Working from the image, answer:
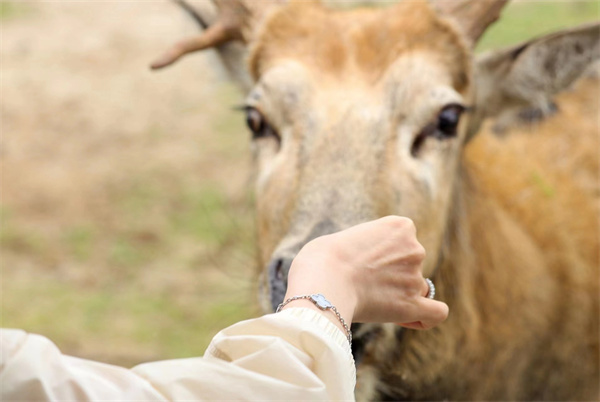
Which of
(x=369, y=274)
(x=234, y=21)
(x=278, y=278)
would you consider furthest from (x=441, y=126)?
(x=369, y=274)

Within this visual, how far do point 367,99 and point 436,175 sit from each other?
490 millimetres

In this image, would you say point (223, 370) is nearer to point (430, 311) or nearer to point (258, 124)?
point (430, 311)

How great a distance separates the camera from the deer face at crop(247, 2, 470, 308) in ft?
10.8

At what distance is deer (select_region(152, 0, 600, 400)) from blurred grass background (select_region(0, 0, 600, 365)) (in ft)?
2.99

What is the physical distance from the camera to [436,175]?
11.8 feet

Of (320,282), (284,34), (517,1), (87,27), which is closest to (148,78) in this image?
(87,27)

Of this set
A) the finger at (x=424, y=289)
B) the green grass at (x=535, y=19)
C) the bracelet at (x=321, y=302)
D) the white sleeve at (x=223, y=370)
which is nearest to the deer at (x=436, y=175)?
the finger at (x=424, y=289)

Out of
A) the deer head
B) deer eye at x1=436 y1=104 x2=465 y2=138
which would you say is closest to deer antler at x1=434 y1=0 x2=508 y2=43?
the deer head

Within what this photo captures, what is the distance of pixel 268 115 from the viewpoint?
3727mm

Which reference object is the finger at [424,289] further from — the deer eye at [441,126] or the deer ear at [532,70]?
the deer ear at [532,70]

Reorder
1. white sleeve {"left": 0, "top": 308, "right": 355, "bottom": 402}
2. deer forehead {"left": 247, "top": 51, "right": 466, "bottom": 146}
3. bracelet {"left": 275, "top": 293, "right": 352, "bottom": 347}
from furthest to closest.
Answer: deer forehead {"left": 247, "top": 51, "right": 466, "bottom": 146} → bracelet {"left": 275, "top": 293, "right": 352, "bottom": 347} → white sleeve {"left": 0, "top": 308, "right": 355, "bottom": 402}

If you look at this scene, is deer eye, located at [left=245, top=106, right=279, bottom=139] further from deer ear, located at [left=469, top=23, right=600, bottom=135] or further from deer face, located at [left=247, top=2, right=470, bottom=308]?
deer ear, located at [left=469, top=23, right=600, bottom=135]

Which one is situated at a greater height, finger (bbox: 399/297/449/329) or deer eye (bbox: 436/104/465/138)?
finger (bbox: 399/297/449/329)

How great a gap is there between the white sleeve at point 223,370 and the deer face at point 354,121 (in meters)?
1.30
